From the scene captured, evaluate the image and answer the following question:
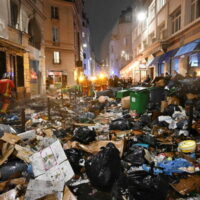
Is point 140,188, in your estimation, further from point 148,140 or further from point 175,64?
point 175,64

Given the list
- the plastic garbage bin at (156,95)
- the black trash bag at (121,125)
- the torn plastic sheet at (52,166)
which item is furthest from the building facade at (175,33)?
the torn plastic sheet at (52,166)

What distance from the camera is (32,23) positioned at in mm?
17578

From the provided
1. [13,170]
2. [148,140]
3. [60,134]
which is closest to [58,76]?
[60,134]

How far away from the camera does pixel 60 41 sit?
30609 millimetres

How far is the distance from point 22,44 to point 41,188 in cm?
1347

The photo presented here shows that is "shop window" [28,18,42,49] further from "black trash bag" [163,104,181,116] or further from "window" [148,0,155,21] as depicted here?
"black trash bag" [163,104,181,116]

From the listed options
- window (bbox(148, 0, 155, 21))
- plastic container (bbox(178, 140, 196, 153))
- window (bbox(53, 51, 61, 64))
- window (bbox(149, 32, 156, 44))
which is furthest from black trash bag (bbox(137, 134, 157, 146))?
window (bbox(53, 51, 61, 64))

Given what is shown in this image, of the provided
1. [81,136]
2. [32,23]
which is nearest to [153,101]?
[81,136]

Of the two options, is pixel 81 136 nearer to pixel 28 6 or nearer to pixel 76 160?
pixel 76 160

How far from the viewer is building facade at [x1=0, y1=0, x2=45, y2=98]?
11531 mm

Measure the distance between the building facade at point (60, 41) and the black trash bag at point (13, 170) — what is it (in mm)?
27768

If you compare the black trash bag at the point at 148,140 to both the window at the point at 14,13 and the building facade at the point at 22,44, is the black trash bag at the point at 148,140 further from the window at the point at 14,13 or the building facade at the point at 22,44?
the window at the point at 14,13

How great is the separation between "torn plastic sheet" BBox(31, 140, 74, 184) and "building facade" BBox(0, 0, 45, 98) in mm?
9384

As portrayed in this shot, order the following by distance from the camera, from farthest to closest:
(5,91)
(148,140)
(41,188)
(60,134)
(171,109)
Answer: (5,91)
(171,109)
(60,134)
(148,140)
(41,188)
